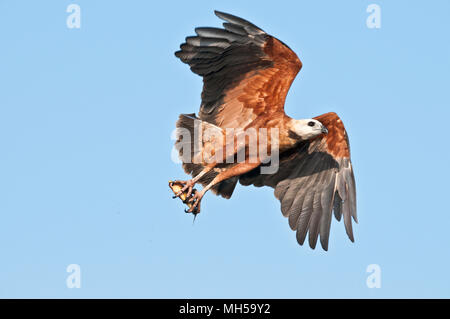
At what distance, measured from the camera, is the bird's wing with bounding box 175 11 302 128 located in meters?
12.8

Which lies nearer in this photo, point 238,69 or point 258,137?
point 238,69

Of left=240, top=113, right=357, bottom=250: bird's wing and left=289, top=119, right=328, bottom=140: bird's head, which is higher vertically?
left=289, top=119, right=328, bottom=140: bird's head

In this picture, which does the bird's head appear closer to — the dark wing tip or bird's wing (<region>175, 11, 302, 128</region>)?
bird's wing (<region>175, 11, 302, 128</region>)

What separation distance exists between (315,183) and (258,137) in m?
1.63

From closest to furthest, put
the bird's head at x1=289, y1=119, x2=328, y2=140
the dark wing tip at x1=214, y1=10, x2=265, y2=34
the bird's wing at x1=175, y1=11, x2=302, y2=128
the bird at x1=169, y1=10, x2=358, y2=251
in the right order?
the dark wing tip at x1=214, y1=10, x2=265, y2=34
the bird's wing at x1=175, y1=11, x2=302, y2=128
the bird at x1=169, y1=10, x2=358, y2=251
the bird's head at x1=289, y1=119, x2=328, y2=140

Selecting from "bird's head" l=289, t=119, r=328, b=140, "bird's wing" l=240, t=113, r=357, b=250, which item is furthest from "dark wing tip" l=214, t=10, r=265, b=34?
"bird's wing" l=240, t=113, r=357, b=250

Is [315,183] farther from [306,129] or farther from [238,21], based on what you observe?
[238,21]

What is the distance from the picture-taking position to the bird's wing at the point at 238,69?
42.1ft

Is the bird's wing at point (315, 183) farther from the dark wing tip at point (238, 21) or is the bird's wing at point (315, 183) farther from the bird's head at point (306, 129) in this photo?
the dark wing tip at point (238, 21)

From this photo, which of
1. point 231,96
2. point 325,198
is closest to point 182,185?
point 231,96

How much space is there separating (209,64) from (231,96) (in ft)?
2.66

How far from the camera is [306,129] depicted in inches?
525

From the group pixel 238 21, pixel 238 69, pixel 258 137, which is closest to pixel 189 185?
pixel 258 137
